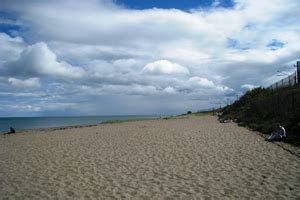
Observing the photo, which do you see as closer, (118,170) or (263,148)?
(118,170)

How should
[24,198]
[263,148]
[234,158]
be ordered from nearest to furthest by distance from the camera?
[24,198]
[234,158]
[263,148]

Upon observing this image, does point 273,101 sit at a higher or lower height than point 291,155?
higher

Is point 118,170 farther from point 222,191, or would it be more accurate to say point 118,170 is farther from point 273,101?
point 273,101

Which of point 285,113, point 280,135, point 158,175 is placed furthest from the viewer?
point 285,113

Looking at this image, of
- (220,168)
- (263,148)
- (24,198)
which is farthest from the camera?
(263,148)

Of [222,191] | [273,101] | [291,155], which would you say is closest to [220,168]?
[222,191]

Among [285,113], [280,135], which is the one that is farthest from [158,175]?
[285,113]

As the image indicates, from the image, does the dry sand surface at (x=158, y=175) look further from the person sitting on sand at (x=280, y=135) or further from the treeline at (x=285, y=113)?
the treeline at (x=285, y=113)

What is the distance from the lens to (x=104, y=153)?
12.0 meters

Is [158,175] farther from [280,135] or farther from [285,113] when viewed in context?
[285,113]

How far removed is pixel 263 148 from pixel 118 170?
588 cm

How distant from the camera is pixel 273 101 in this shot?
2062 cm

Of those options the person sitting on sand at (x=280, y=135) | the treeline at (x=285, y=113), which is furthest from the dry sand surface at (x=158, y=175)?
the treeline at (x=285, y=113)

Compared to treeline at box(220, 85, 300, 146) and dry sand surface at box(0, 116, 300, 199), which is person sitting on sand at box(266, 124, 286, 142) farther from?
dry sand surface at box(0, 116, 300, 199)
